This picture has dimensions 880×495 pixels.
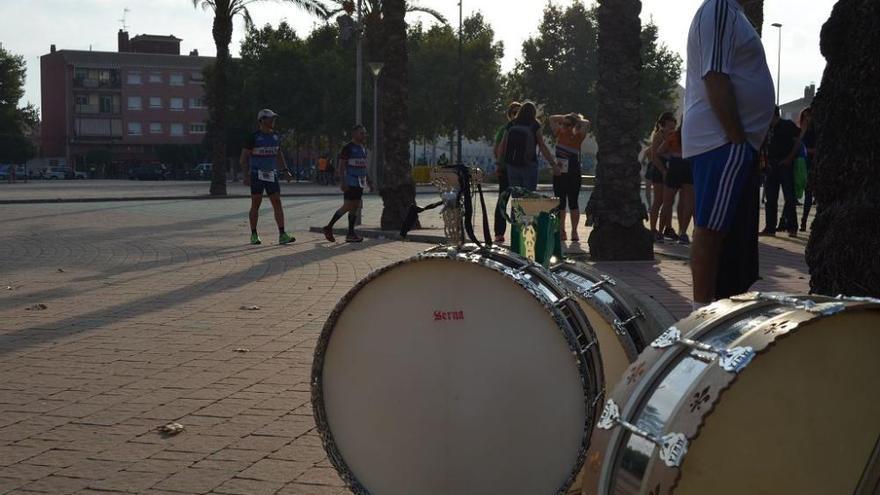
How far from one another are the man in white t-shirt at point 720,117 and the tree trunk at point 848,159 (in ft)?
0.84

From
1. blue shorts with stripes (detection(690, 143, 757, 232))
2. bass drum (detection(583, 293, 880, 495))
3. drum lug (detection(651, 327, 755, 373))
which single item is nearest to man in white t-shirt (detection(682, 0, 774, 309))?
blue shorts with stripes (detection(690, 143, 757, 232))

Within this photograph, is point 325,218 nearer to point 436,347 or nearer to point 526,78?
point 436,347

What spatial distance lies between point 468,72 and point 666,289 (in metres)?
58.7

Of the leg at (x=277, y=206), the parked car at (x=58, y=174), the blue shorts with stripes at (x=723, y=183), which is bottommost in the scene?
the parked car at (x=58, y=174)

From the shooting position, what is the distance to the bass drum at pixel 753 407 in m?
1.92

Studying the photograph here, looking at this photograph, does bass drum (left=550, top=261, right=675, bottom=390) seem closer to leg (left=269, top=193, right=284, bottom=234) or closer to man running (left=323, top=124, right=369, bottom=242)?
leg (left=269, top=193, right=284, bottom=234)

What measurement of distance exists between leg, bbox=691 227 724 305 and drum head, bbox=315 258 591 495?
1.83 meters

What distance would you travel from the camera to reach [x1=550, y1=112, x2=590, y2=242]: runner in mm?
13891

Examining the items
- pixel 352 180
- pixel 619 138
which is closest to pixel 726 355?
pixel 619 138

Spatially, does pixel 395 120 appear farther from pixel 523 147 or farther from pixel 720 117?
pixel 720 117

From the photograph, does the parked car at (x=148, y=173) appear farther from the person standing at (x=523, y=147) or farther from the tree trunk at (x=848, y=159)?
the tree trunk at (x=848, y=159)

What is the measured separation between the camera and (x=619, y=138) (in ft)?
39.1

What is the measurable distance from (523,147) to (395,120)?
479cm

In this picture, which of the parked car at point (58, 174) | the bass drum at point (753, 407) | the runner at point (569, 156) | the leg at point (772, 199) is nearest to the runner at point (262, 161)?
the runner at point (569, 156)
